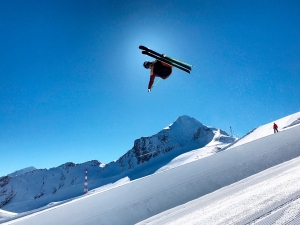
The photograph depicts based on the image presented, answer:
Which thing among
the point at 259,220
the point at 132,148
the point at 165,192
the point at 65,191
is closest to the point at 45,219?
the point at 165,192

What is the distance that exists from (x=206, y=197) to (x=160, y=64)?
3.90 metres

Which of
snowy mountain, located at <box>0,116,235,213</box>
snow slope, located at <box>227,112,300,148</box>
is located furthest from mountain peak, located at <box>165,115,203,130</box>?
snow slope, located at <box>227,112,300,148</box>

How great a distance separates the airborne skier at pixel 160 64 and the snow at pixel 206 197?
9.27 feet

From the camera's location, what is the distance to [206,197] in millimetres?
4332

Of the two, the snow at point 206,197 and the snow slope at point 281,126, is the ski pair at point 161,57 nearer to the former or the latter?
the snow at point 206,197

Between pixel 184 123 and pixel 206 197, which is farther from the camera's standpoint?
pixel 184 123

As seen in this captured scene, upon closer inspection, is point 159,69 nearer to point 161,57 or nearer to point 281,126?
point 161,57

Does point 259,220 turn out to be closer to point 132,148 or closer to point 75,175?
point 132,148

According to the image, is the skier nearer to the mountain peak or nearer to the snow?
the snow

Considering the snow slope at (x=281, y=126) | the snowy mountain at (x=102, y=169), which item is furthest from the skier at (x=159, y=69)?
the snowy mountain at (x=102, y=169)

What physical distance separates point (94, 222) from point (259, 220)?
9.23 ft

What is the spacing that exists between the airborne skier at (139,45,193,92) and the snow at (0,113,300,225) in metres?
2.82

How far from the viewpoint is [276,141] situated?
24.1 feet

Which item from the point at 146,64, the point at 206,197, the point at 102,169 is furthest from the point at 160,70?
the point at 102,169
